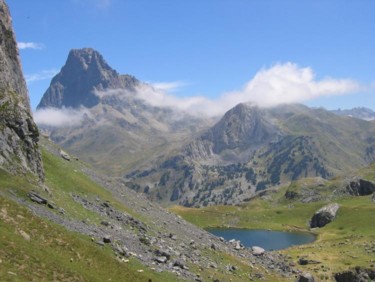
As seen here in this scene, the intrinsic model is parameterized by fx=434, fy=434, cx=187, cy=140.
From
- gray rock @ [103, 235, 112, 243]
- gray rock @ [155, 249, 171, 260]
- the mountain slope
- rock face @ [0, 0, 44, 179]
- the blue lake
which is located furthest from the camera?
the blue lake

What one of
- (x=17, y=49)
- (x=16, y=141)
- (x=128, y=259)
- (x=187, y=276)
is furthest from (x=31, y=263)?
(x=17, y=49)

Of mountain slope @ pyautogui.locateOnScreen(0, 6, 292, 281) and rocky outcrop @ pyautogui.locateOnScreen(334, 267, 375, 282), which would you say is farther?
rocky outcrop @ pyautogui.locateOnScreen(334, 267, 375, 282)

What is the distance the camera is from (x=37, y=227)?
41156 millimetres

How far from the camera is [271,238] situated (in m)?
181

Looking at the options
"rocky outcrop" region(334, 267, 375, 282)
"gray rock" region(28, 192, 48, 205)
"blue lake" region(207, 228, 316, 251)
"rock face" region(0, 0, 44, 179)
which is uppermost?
"rock face" region(0, 0, 44, 179)

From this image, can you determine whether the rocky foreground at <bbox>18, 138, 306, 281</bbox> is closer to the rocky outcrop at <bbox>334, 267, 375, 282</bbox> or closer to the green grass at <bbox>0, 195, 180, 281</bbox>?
the green grass at <bbox>0, 195, 180, 281</bbox>

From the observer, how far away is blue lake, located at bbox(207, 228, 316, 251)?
165 meters

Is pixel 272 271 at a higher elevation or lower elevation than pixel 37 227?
lower

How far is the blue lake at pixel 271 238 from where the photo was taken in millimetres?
165288

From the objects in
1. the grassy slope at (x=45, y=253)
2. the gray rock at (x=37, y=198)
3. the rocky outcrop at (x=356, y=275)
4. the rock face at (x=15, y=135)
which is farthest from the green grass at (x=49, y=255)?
the rocky outcrop at (x=356, y=275)

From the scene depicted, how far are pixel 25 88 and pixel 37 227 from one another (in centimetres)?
4881

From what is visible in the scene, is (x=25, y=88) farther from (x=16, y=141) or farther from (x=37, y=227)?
(x=37, y=227)

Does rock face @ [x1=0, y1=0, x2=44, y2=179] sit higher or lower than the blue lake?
higher

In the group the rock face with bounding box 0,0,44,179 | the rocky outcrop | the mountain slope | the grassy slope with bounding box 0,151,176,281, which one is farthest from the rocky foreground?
the rocky outcrop
